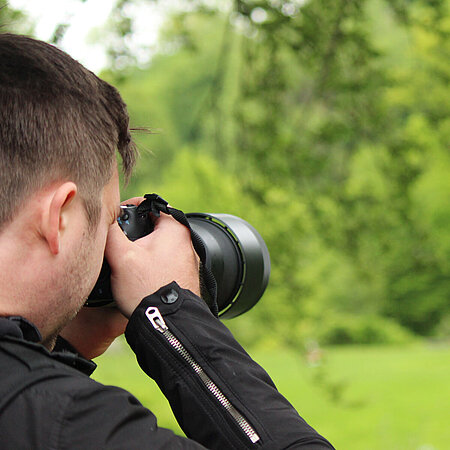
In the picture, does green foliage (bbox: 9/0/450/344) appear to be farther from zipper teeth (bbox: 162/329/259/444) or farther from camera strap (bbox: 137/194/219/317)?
zipper teeth (bbox: 162/329/259/444)

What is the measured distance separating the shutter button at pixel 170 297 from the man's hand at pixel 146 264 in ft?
0.08

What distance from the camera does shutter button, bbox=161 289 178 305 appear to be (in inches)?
38.8

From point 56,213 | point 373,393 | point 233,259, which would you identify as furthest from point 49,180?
point 373,393

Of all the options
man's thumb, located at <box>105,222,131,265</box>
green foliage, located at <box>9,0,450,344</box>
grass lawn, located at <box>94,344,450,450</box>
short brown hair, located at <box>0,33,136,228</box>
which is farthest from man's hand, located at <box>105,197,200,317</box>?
grass lawn, located at <box>94,344,450,450</box>

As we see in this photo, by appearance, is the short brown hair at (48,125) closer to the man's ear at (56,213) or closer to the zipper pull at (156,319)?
the man's ear at (56,213)

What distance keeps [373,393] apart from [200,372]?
42.3 ft

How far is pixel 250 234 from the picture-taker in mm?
1352

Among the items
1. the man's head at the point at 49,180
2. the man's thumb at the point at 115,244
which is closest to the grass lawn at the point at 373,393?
the man's thumb at the point at 115,244

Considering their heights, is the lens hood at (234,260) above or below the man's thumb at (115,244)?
above

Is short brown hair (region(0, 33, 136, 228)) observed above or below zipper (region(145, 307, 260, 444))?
above

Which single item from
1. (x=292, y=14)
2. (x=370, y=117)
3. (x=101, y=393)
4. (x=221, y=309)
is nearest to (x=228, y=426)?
(x=101, y=393)

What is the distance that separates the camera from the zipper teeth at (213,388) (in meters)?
0.91

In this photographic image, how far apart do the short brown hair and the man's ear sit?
3 centimetres

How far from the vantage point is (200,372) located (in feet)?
3.09
